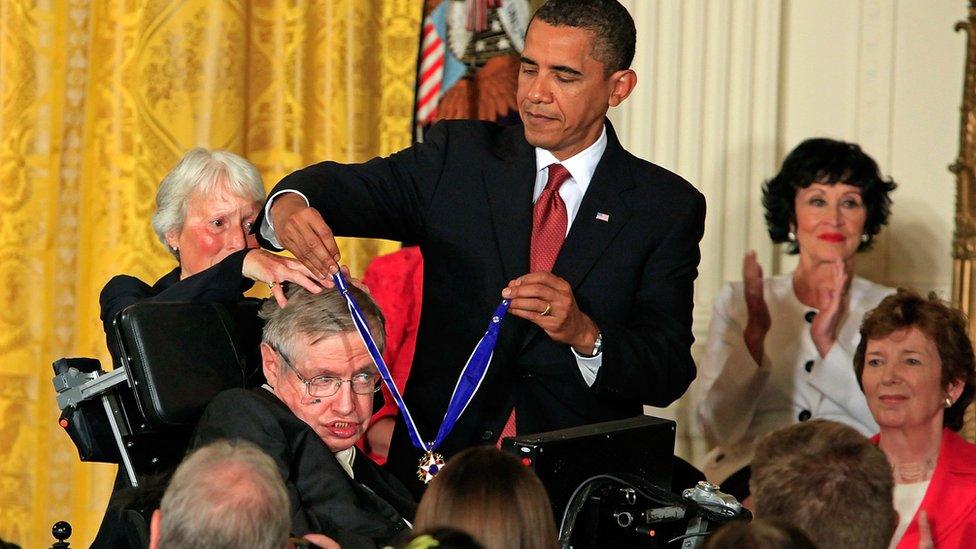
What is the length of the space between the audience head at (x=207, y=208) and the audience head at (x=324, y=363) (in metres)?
0.68

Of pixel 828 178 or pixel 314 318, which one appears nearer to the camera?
pixel 314 318

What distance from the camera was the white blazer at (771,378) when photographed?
15.5 feet

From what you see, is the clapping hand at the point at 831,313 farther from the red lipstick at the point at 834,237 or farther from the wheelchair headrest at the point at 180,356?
the wheelchair headrest at the point at 180,356

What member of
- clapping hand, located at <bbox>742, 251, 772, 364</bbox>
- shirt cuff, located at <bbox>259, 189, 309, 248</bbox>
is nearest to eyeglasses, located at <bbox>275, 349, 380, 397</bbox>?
shirt cuff, located at <bbox>259, 189, 309, 248</bbox>

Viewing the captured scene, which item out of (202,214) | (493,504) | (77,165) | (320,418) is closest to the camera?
(493,504)

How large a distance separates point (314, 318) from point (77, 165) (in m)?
2.41

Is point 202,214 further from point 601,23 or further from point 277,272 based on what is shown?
point 601,23

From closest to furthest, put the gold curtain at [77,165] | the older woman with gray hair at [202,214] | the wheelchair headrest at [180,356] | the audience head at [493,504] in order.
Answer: the audience head at [493,504] → the wheelchair headrest at [180,356] → the older woman with gray hair at [202,214] → the gold curtain at [77,165]

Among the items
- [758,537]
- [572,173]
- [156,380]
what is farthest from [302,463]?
[758,537]

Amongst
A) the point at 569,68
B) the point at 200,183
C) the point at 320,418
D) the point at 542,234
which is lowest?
the point at 320,418

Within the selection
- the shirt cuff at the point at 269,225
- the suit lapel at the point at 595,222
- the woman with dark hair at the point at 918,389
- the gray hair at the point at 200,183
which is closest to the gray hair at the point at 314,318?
the shirt cuff at the point at 269,225

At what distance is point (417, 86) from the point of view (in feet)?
18.3

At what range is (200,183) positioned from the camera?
3793 millimetres

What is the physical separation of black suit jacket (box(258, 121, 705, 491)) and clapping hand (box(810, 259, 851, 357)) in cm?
147
